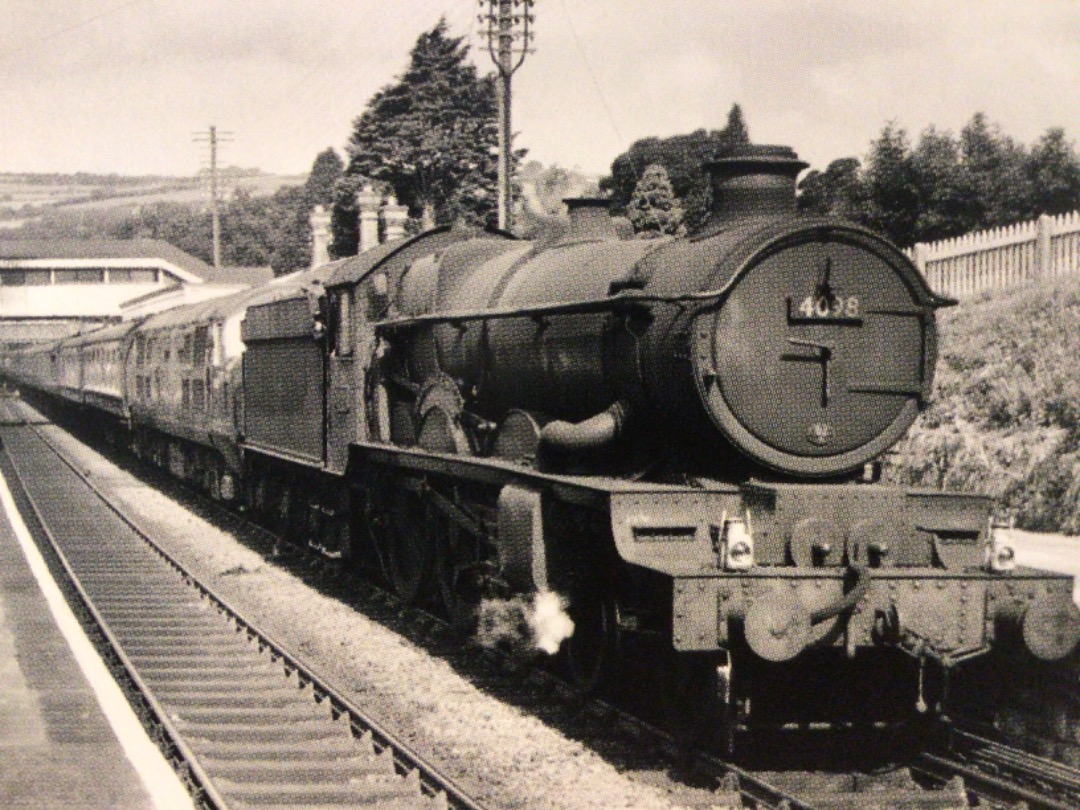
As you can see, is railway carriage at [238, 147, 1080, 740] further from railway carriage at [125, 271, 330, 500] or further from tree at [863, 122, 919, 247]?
tree at [863, 122, 919, 247]

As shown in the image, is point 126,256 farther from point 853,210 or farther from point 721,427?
point 721,427

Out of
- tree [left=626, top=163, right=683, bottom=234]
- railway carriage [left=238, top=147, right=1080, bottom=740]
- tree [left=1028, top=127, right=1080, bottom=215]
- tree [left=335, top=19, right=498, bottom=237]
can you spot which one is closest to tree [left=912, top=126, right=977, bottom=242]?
tree [left=1028, top=127, right=1080, bottom=215]

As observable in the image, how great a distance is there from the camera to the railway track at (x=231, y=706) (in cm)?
676

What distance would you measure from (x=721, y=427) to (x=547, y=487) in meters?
1.28

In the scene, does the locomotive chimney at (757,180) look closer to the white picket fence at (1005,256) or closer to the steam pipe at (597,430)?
the steam pipe at (597,430)

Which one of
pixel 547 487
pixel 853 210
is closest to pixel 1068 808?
pixel 547 487

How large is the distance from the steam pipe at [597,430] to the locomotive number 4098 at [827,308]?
1.16 m

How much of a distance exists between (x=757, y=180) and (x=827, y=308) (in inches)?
33.9

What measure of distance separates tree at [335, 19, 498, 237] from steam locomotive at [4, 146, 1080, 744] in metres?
37.0

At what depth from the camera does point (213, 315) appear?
19516mm

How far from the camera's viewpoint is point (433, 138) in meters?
49.2

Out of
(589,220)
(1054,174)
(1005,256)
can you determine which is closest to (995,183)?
(1054,174)

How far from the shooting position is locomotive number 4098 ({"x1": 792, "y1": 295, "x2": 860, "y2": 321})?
7.42m

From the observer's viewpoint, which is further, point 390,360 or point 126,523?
point 126,523
